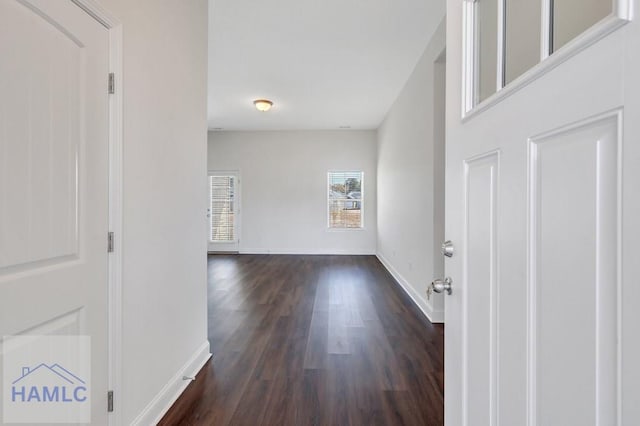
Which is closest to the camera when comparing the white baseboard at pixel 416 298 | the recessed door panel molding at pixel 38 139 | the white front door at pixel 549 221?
the white front door at pixel 549 221

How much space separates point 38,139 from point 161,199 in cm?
75

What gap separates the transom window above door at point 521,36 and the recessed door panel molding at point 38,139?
134 cm

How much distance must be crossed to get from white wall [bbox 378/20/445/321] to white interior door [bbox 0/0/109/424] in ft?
8.96

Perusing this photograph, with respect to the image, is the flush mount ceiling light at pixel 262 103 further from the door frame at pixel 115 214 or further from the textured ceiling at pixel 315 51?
the door frame at pixel 115 214

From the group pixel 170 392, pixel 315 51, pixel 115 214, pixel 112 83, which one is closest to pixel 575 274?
pixel 115 214

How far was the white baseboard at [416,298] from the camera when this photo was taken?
3.09 metres

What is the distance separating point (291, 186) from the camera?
7348 millimetres

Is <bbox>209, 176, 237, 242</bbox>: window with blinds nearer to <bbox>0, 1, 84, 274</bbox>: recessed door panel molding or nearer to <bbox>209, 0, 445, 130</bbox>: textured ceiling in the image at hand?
<bbox>209, 0, 445, 130</bbox>: textured ceiling

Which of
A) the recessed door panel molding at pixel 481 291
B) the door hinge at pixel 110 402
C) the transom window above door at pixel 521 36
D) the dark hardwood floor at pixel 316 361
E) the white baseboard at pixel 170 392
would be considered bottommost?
the dark hardwood floor at pixel 316 361

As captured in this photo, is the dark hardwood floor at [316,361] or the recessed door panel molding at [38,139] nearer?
the recessed door panel molding at [38,139]

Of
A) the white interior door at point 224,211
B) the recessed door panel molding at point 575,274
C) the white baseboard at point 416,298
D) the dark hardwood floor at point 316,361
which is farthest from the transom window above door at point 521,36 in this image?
the white interior door at point 224,211

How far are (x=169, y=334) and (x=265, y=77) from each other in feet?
11.2

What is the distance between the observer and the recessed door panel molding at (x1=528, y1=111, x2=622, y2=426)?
1.54ft

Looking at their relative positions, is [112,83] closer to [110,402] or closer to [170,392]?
[110,402]
